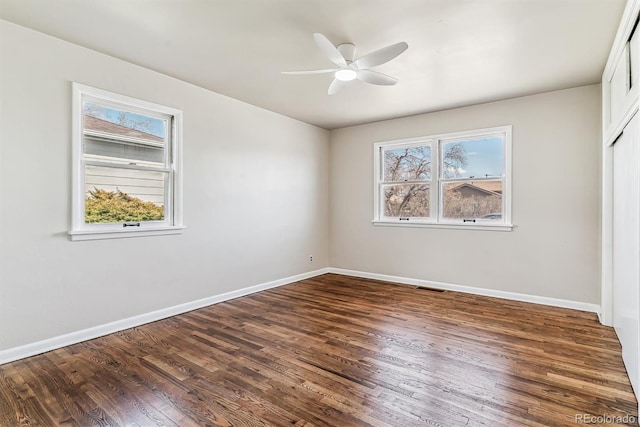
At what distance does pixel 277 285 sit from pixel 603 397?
3898 mm

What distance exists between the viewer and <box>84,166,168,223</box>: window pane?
3180 millimetres

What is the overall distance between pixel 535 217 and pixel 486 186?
2.41ft

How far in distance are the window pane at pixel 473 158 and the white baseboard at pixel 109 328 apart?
3364 mm

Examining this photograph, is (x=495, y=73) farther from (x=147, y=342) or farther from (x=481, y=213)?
(x=147, y=342)

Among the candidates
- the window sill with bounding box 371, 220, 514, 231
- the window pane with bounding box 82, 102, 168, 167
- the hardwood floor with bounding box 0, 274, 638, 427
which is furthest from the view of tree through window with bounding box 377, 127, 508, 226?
the window pane with bounding box 82, 102, 168, 167

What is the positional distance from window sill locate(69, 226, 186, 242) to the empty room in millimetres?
22

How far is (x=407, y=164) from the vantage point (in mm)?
5406

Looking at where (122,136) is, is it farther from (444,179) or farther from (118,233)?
(444,179)

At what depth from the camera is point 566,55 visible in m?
3.11

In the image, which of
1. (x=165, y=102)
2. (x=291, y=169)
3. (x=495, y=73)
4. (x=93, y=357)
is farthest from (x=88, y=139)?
(x=495, y=73)

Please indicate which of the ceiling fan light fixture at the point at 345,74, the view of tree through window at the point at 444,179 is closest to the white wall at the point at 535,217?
the view of tree through window at the point at 444,179

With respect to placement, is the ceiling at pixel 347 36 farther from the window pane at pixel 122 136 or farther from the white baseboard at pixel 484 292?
the white baseboard at pixel 484 292

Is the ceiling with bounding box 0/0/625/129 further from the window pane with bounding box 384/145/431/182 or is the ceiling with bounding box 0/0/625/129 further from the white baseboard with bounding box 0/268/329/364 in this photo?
the white baseboard with bounding box 0/268/329/364

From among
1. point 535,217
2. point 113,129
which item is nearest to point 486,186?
point 535,217
